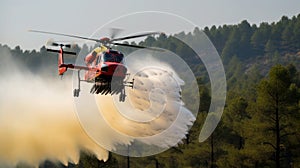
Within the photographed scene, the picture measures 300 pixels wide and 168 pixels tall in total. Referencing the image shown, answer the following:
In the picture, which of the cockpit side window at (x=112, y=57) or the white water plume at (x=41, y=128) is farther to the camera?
the white water plume at (x=41, y=128)

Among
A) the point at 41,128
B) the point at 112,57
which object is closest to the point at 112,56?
the point at 112,57

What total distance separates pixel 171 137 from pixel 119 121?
443cm

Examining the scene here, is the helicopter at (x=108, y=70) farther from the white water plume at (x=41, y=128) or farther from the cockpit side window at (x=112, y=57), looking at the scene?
the white water plume at (x=41, y=128)

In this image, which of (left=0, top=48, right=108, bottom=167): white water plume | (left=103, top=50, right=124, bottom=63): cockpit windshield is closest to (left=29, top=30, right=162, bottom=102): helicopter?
(left=103, top=50, right=124, bottom=63): cockpit windshield

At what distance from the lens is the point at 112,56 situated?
33.1 m

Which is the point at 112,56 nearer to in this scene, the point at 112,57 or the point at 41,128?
the point at 112,57

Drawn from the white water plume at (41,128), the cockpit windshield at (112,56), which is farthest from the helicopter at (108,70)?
the white water plume at (41,128)

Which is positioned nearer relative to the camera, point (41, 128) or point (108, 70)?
point (108, 70)

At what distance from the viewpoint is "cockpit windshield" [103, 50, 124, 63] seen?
108ft

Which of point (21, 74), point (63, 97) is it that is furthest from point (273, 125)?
point (21, 74)

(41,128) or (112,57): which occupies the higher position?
(112,57)

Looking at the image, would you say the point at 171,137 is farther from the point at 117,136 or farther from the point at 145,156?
the point at 145,156

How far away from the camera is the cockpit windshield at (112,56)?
32969 mm

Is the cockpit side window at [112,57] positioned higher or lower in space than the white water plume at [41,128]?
higher
